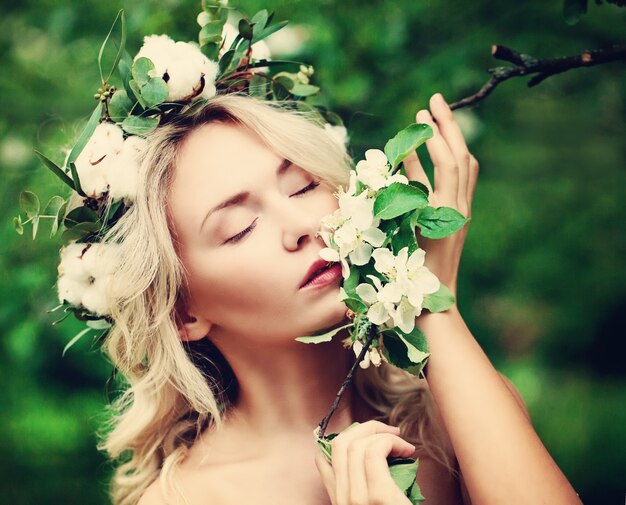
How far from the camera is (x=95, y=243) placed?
5.98 ft

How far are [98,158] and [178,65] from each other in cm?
30

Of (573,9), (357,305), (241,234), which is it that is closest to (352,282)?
(357,305)

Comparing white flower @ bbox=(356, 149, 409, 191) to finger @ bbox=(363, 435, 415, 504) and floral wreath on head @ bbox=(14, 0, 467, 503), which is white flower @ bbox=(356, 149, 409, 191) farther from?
finger @ bbox=(363, 435, 415, 504)

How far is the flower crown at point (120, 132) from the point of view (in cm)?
172

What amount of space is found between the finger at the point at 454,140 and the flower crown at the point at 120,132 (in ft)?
1.69

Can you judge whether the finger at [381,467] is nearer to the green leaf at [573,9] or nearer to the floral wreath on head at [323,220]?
the floral wreath on head at [323,220]

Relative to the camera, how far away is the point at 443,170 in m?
1.70

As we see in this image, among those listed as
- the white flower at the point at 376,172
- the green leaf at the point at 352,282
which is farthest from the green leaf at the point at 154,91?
the green leaf at the point at 352,282

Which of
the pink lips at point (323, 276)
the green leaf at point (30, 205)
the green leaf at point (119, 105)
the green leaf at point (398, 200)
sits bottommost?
the pink lips at point (323, 276)

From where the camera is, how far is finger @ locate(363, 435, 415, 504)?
141 cm

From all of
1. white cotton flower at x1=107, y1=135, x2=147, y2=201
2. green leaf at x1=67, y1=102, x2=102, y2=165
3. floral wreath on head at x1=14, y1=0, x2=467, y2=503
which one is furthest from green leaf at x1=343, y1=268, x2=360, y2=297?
green leaf at x1=67, y1=102, x2=102, y2=165

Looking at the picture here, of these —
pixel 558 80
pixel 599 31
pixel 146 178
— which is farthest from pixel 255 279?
pixel 558 80

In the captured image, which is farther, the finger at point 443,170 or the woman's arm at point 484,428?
the finger at point 443,170

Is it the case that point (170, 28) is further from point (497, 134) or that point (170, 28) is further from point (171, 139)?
point (497, 134)
